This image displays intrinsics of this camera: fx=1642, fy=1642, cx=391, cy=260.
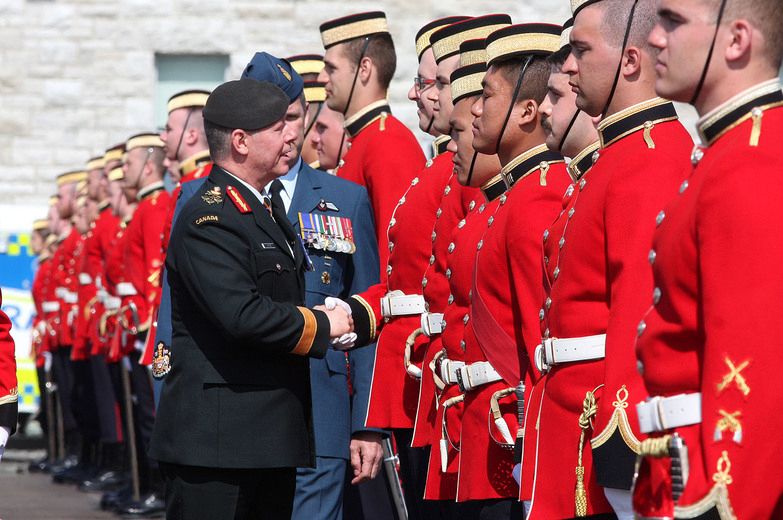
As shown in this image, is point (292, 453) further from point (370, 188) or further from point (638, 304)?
point (370, 188)

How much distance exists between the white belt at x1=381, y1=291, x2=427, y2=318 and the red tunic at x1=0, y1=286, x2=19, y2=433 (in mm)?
1396

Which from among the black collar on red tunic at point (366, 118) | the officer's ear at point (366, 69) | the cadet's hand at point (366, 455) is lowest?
the cadet's hand at point (366, 455)

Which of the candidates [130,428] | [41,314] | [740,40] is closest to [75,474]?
[130,428]

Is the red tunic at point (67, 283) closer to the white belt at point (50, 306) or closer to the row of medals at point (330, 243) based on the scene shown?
the white belt at point (50, 306)

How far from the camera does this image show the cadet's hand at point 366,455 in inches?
224

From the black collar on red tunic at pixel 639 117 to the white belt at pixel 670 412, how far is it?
3.54 ft

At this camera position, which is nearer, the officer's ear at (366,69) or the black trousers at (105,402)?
the officer's ear at (366,69)

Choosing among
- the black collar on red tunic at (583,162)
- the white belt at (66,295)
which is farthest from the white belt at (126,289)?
the black collar on red tunic at (583,162)

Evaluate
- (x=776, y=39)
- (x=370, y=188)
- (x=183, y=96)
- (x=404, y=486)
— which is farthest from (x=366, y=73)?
(x=776, y=39)

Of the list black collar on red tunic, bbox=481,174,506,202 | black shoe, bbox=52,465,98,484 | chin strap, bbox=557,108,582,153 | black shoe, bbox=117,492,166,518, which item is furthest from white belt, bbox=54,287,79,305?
chin strap, bbox=557,108,582,153

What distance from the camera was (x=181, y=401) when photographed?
14.8 ft

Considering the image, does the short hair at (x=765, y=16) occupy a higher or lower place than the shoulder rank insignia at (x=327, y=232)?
higher

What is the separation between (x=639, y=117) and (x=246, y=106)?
1.35 m

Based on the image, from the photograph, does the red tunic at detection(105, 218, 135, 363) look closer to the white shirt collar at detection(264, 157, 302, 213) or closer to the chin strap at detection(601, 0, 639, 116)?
the white shirt collar at detection(264, 157, 302, 213)
